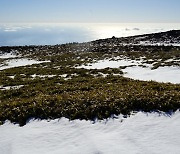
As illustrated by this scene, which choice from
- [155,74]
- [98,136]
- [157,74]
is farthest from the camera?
[155,74]

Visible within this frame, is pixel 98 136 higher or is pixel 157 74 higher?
pixel 157 74

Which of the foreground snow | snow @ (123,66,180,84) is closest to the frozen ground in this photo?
snow @ (123,66,180,84)

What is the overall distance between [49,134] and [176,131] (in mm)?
5636

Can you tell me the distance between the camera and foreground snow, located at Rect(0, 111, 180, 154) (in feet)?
33.0

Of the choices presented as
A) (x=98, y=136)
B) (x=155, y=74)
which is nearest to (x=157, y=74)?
(x=155, y=74)

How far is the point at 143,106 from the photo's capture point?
1356 centimetres

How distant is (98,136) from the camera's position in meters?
11.2

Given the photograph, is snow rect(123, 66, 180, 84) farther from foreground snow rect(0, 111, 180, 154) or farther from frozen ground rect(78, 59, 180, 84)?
foreground snow rect(0, 111, 180, 154)

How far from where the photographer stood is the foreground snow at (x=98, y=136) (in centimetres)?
1006

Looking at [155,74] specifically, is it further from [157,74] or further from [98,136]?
[98,136]

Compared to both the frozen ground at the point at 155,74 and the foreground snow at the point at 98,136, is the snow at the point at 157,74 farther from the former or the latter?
the foreground snow at the point at 98,136

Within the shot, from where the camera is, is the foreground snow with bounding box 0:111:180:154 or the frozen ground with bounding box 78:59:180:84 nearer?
the foreground snow with bounding box 0:111:180:154

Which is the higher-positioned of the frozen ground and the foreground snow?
the frozen ground

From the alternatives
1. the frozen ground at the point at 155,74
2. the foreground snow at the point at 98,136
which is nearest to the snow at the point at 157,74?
the frozen ground at the point at 155,74
